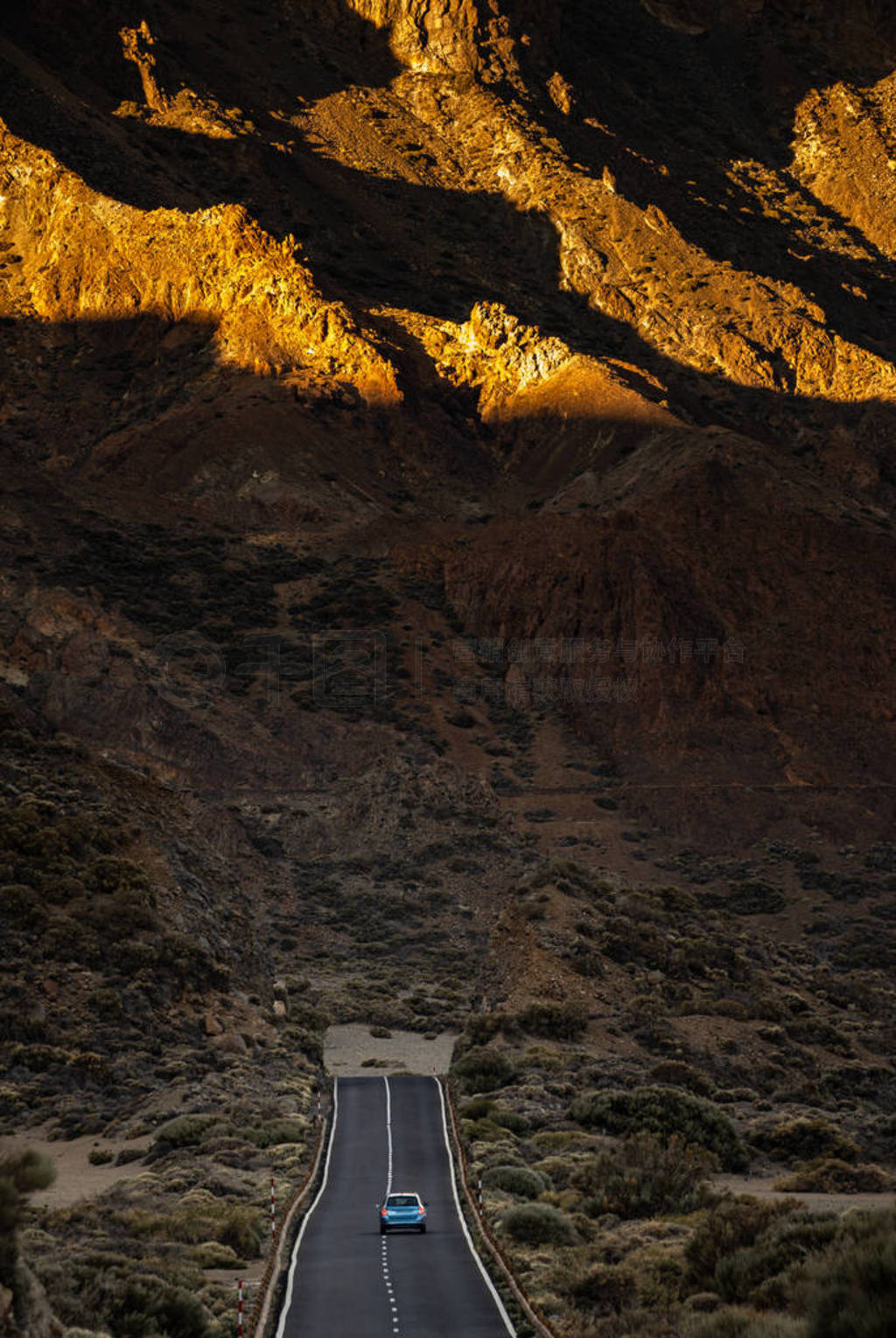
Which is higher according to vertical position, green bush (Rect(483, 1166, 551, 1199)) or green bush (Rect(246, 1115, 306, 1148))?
green bush (Rect(483, 1166, 551, 1199))

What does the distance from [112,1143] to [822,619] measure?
189 ft

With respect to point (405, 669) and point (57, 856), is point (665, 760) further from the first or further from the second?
point (57, 856)

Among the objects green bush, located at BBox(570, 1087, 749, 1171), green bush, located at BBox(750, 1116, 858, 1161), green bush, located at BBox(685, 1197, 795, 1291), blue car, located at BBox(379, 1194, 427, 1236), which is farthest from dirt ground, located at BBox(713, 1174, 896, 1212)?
blue car, located at BBox(379, 1194, 427, 1236)

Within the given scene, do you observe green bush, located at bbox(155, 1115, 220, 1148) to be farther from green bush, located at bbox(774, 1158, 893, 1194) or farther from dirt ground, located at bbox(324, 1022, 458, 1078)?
dirt ground, located at bbox(324, 1022, 458, 1078)

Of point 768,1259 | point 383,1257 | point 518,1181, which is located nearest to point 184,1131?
point 518,1181

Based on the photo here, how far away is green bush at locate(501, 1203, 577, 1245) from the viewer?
19.1 meters

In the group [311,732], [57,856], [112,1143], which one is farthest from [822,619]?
[112,1143]

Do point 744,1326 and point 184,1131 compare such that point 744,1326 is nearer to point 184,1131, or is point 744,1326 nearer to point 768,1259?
point 768,1259

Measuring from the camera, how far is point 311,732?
225 feet

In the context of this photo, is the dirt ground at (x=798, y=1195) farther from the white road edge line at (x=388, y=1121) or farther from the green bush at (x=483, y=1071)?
the green bush at (x=483, y=1071)

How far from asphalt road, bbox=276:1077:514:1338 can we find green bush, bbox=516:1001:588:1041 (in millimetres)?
5801

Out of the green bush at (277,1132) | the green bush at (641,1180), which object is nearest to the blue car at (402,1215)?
the green bush at (641,1180)

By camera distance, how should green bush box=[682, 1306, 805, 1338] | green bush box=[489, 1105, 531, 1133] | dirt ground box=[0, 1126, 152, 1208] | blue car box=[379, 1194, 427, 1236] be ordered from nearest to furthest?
green bush box=[682, 1306, 805, 1338]
blue car box=[379, 1194, 427, 1236]
dirt ground box=[0, 1126, 152, 1208]
green bush box=[489, 1105, 531, 1133]

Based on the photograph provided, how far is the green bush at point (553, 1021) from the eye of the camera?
35.7 m
